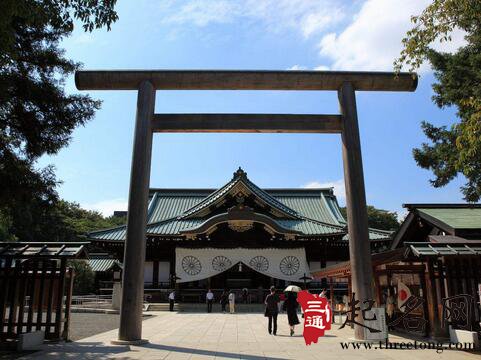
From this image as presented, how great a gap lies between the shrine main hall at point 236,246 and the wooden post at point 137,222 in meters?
12.2

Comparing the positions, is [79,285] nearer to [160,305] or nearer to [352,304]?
[160,305]

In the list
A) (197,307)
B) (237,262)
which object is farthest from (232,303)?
(237,262)

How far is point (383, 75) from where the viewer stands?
994 centimetres

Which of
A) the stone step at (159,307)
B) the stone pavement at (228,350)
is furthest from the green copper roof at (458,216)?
the stone step at (159,307)

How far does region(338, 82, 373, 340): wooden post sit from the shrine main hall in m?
12.3

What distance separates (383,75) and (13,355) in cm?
1003

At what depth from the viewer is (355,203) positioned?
30.2ft

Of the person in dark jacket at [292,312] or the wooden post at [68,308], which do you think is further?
the person in dark jacket at [292,312]

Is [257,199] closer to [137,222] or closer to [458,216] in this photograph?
[458,216]

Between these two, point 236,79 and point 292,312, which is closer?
point 236,79

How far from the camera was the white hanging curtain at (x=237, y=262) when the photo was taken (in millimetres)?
22047

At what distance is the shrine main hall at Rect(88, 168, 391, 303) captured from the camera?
2195cm

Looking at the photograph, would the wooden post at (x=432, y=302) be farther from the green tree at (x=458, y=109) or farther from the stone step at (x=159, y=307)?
the stone step at (x=159, y=307)

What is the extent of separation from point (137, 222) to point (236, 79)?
4.17 m
